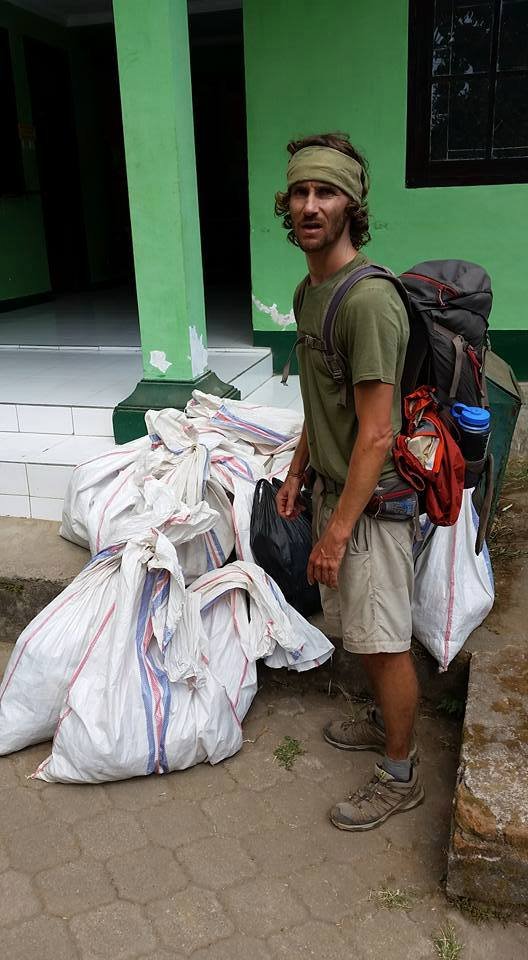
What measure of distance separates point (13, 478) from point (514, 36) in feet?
12.2

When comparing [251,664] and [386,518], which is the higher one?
[386,518]

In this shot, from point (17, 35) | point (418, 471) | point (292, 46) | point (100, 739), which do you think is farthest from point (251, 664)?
point (17, 35)

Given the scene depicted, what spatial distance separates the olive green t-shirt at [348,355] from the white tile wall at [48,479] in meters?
1.84

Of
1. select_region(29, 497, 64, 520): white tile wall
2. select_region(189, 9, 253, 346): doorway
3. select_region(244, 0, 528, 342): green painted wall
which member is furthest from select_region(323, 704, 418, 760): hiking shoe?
select_region(189, 9, 253, 346): doorway

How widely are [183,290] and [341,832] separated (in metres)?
2.50

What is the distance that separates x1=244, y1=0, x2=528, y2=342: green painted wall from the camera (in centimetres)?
438

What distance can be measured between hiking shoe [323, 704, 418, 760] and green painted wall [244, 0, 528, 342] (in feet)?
10.0

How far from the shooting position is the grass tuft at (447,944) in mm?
1814

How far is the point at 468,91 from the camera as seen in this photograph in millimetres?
4352

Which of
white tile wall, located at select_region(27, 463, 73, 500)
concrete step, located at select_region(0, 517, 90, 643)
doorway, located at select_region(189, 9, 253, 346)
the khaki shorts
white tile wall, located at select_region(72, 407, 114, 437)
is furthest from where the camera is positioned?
doorway, located at select_region(189, 9, 253, 346)

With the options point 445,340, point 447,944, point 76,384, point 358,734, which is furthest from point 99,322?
point 447,944

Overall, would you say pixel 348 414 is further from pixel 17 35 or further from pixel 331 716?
pixel 17 35

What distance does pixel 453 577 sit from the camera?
8.48ft

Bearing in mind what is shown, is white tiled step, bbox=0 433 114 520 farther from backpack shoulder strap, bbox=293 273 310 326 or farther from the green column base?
backpack shoulder strap, bbox=293 273 310 326
